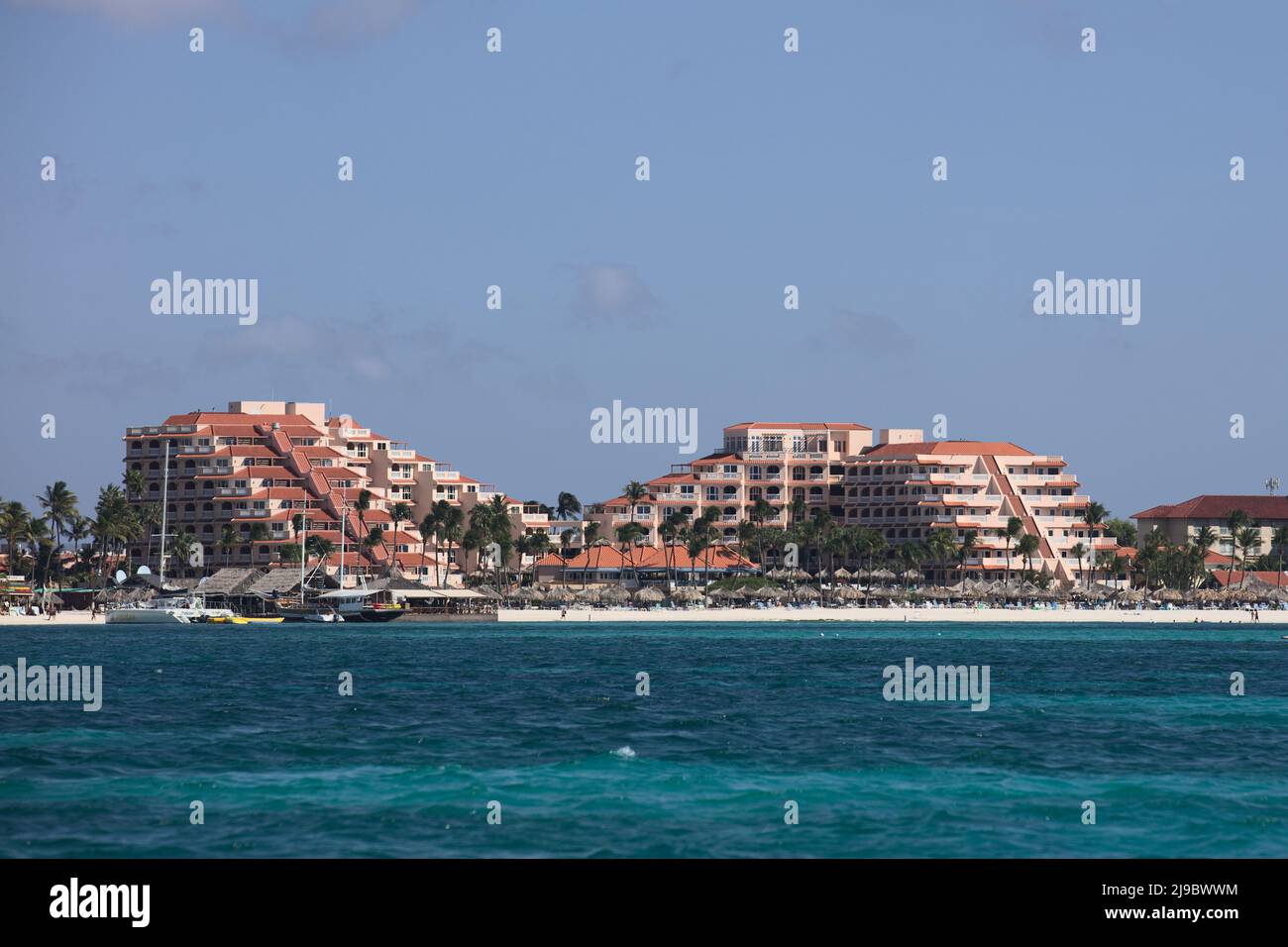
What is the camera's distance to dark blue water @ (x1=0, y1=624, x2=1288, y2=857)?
31500 mm

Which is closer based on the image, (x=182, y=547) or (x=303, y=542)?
(x=303, y=542)

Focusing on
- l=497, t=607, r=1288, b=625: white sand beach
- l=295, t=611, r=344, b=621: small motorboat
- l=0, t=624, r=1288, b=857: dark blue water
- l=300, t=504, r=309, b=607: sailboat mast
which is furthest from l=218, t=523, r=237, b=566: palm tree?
l=0, t=624, r=1288, b=857: dark blue water

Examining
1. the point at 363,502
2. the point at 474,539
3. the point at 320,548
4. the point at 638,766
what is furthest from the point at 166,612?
the point at 638,766

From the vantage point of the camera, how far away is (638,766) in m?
40.9

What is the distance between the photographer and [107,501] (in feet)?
640

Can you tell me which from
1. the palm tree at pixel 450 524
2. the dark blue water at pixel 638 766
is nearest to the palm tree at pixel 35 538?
the palm tree at pixel 450 524

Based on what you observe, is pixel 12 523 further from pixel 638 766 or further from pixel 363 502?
pixel 638 766

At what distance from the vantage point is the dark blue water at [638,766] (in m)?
31.5

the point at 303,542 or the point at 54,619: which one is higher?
the point at 303,542

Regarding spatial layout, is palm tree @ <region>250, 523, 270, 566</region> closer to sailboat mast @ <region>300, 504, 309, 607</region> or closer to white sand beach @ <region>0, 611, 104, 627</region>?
sailboat mast @ <region>300, 504, 309, 607</region>
